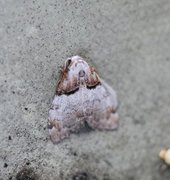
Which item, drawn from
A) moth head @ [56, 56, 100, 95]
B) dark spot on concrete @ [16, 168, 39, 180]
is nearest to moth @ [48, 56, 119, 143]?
moth head @ [56, 56, 100, 95]

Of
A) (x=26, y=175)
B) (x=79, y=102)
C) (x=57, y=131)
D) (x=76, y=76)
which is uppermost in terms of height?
(x=76, y=76)

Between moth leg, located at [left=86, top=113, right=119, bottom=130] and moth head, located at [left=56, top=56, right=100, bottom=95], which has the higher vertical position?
moth head, located at [left=56, top=56, right=100, bottom=95]

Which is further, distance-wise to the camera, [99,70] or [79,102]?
[99,70]

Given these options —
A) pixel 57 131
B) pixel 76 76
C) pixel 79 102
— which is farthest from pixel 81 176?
pixel 76 76

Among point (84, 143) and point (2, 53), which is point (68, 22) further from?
point (84, 143)

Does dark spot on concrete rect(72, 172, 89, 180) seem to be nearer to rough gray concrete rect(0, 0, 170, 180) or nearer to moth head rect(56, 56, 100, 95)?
rough gray concrete rect(0, 0, 170, 180)

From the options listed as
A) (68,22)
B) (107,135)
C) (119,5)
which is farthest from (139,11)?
(107,135)

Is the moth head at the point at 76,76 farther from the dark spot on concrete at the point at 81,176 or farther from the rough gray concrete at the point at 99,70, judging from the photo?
the dark spot on concrete at the point at 81,176

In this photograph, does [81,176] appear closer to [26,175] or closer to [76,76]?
[26,175]
